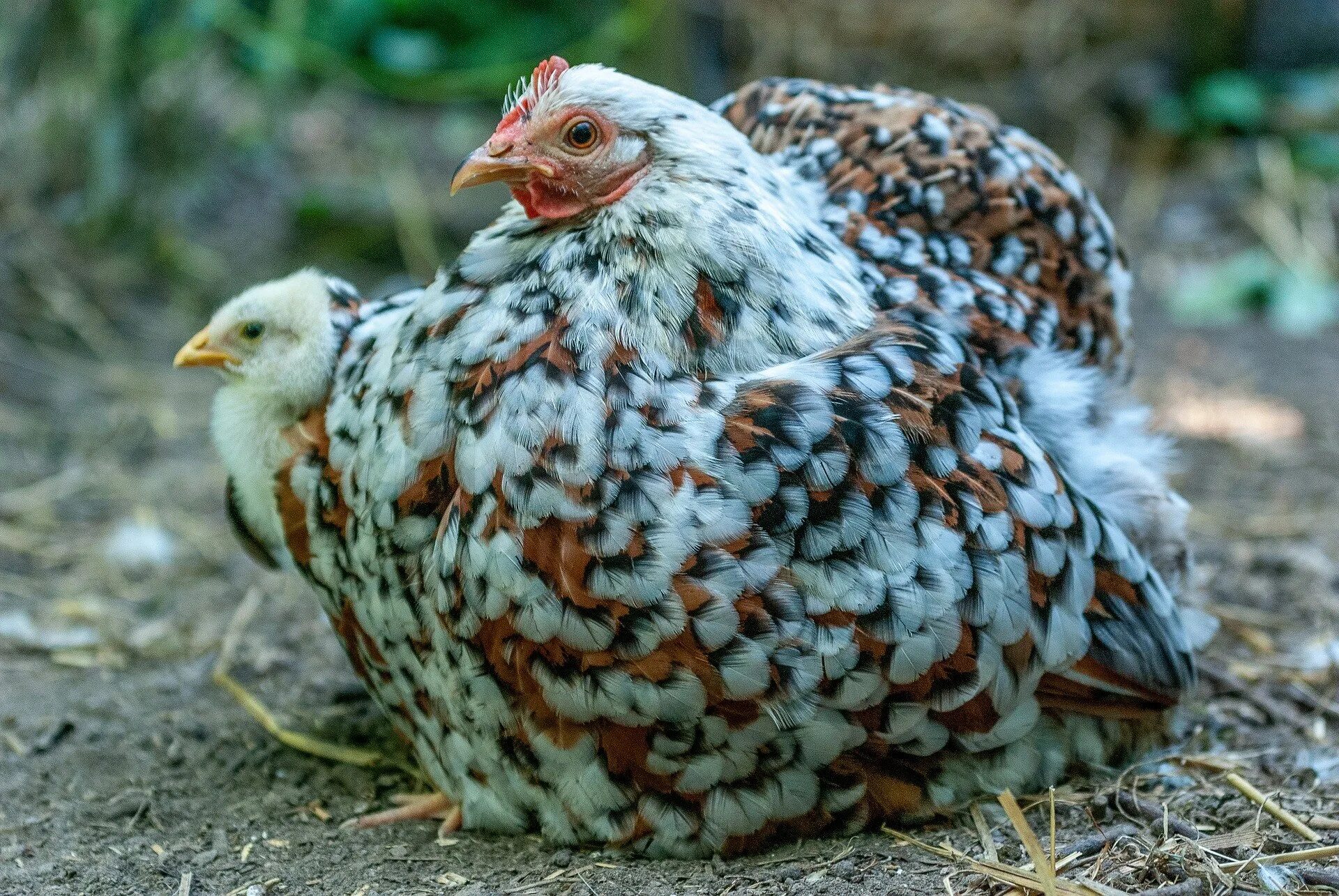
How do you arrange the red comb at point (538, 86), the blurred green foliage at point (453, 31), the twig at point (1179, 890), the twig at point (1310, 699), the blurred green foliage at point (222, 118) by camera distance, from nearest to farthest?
1. the twig at point (1179, 890)
2. the red comb at point (538, 86)
3. the twig at point (1310, 699)
4. the blurred green foliage at point (222, 118)
5. the blurred green foliage at point (453, 31)

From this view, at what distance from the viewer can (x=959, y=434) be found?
2600mm

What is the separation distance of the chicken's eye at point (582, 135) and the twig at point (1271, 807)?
1923 mm

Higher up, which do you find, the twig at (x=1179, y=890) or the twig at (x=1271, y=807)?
the twig at (x=1179, y=890)

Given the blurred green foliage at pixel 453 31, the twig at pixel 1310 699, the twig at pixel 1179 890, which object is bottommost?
the twig at pixel 1310 699

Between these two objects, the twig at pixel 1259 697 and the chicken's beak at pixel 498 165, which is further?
the twig at pixel 1259 697

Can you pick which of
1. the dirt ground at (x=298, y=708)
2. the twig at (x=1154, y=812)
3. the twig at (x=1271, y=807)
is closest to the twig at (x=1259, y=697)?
the dirt ground at (x=298, y=708)

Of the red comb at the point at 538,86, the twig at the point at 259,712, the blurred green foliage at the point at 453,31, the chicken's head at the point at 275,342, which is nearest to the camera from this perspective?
the red comb at the point at 538,86

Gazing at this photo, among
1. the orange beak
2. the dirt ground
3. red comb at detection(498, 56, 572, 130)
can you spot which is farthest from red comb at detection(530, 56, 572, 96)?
the dirt ground

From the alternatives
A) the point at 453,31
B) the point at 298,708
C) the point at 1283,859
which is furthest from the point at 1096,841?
the point at 453,31

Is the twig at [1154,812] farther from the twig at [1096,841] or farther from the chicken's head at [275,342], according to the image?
the chicken's head at [275,342]

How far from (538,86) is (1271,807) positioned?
2.09 meters

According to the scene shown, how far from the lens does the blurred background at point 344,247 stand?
3514 millimetres

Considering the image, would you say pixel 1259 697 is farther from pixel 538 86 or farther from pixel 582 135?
pixel 538 86

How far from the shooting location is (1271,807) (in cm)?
274
